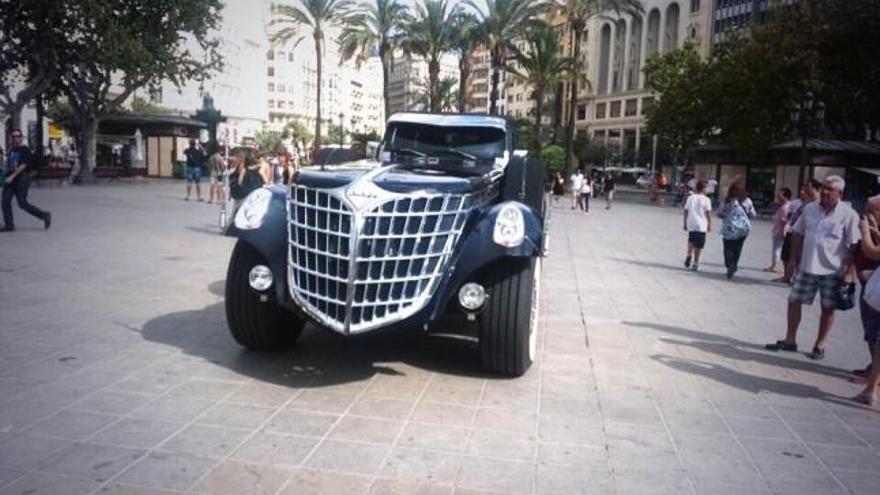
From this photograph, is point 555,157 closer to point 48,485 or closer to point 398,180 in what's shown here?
point 398,180

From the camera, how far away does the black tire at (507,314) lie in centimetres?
546

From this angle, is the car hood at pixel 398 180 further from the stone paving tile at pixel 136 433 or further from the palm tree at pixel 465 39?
the palm tree at pixel 465 39

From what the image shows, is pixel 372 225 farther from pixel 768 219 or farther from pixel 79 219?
pixel 768 219

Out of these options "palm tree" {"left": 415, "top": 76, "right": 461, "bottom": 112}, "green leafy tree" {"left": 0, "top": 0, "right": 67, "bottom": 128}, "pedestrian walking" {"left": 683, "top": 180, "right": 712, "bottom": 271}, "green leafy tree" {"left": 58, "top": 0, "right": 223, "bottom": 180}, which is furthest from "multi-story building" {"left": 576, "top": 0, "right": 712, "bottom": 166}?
"pedestrian walking" {"left": 683, "top": 180, "right": 712, "bottom": 271}

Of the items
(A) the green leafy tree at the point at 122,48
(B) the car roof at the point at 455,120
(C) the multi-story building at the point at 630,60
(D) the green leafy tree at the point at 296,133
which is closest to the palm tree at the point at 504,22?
(A) the green leafy tree at the point at 122,48

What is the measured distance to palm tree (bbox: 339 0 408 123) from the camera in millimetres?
41906

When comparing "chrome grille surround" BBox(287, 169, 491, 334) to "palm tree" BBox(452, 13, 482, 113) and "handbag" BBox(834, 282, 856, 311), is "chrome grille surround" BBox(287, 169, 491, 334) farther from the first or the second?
"palm tree" BBox(452, 13, 482, 113)

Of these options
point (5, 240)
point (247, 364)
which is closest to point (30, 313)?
point (247, 364)

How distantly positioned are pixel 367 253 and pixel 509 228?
109 centimetres

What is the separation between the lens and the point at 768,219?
105 ft

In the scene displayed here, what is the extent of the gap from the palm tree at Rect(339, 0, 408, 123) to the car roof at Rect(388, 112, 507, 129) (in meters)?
34.5

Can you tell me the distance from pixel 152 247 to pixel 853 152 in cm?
3437

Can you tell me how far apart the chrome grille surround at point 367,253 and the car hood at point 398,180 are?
7 centimetres

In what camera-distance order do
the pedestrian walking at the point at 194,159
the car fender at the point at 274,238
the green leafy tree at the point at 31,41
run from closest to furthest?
1. the car fender at the point at 274,238
2. the pedestrian walking at the point at 194,159
3. the green leafy tree at the point at 31,41
